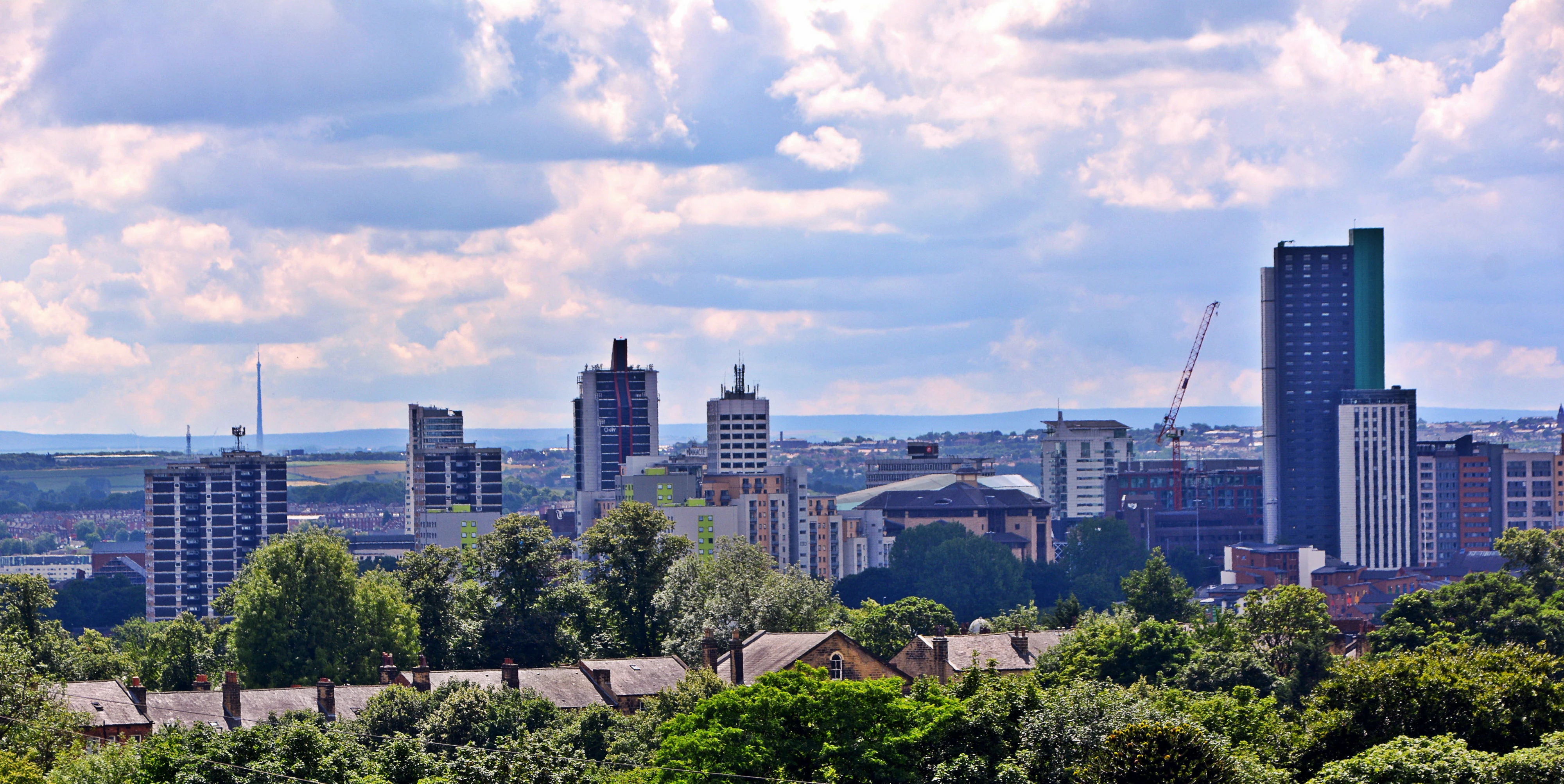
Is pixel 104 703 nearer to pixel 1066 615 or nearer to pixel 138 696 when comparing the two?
pixel 138 696

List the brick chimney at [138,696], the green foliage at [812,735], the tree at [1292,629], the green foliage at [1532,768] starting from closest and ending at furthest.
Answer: the green foliage at [1532,768] < the green foliage at [812,735] < the brick chimney at [138,696] < the tree at [1292,629]

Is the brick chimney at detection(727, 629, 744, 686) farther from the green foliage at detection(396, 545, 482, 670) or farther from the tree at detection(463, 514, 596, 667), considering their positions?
the green foliage at detection(396, 545, 482, 670)

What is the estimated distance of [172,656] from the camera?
320 ft

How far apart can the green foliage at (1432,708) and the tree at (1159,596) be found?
55131 mm

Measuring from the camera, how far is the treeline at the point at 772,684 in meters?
48.8

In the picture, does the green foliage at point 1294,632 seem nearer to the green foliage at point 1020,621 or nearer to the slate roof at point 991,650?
the slate roof at point 991,650

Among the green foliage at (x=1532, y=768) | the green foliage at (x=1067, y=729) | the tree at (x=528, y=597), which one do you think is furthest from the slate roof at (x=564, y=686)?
the green foliage at (x=1532, y=768)

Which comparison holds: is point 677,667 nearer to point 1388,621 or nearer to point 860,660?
point 860,660

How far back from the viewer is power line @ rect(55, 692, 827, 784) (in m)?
49.6

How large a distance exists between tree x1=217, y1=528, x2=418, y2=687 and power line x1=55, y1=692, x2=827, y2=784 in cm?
1787

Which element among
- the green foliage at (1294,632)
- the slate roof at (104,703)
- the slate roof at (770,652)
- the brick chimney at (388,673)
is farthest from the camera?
the green foliage at (1294,632)

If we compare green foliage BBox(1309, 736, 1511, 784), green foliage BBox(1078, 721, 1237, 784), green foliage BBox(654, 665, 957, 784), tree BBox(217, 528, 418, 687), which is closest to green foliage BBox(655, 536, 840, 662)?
tree BBox(217, 528, 418, 687)

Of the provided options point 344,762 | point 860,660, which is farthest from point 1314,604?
point 344,762

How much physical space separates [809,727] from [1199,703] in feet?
47.0
